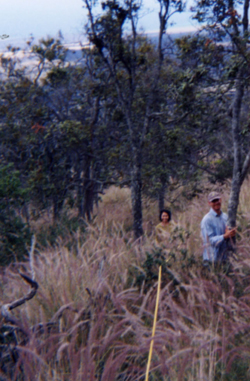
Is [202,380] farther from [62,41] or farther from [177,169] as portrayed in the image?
[62,41]

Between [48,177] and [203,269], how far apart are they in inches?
237

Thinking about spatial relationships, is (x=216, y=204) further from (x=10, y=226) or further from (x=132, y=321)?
(x=10, y=226)

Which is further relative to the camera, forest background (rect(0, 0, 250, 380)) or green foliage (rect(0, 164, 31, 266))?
green foliage (rect(0, 164, 31, 266))

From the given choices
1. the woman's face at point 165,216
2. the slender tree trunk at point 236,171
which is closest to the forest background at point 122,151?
the slender tree trunk at point 236,171

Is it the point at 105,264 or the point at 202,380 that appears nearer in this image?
the point at 202,380

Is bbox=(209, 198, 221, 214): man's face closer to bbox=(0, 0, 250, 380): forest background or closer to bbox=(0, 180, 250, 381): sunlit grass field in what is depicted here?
bbox=(0, 0, 250, 380): forest background

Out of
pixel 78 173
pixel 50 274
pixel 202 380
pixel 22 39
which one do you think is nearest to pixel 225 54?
pixel 50 274

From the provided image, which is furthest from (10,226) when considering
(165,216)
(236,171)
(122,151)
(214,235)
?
(236,171)

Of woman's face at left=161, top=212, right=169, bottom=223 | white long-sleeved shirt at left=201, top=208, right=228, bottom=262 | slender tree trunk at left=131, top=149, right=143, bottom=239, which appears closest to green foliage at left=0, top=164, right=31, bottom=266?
slender tree trunk at left=131, top=149, right=143, bottom=239

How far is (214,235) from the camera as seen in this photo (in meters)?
5.45

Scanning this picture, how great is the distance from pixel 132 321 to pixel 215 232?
254cm

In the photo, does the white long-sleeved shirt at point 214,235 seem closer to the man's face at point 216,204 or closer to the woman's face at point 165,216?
the man's face at point 216,204

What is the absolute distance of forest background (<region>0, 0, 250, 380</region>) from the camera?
4470 mm

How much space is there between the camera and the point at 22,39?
14.0m
